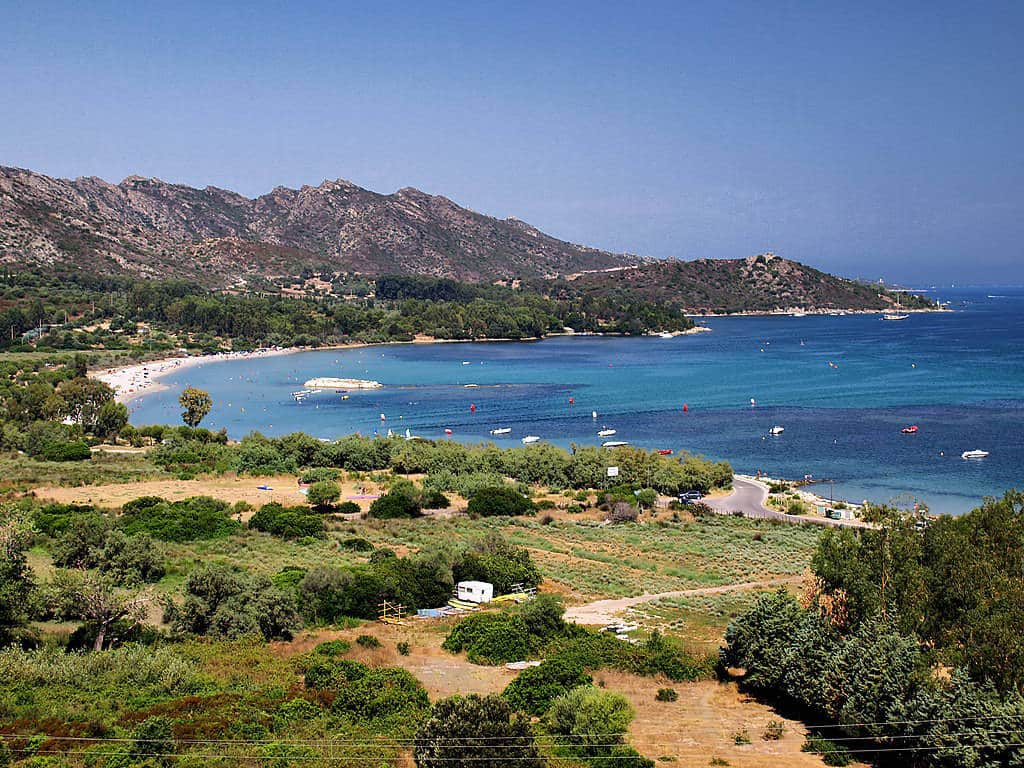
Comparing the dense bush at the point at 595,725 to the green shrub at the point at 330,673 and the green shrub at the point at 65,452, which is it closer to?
the green shrub at the point at 330,673

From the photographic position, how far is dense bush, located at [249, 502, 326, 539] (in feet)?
87.5

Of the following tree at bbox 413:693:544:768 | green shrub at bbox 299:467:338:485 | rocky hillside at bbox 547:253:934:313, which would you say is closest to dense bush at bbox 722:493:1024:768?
tree at bbox 413:693:544:768

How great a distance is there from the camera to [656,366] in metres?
90.9

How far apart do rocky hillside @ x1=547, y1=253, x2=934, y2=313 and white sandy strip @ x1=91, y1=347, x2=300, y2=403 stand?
8503 cm

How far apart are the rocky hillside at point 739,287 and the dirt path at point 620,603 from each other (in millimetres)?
148285

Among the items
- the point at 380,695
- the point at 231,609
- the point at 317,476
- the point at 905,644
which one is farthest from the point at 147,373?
the point at 905,644

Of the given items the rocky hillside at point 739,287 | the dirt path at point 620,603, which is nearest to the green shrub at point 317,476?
the dirt path at point 620,603

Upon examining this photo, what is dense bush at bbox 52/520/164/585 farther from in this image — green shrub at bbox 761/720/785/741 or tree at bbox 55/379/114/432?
tree at bbox 55/379/114/432

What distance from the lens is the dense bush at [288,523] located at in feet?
87.5

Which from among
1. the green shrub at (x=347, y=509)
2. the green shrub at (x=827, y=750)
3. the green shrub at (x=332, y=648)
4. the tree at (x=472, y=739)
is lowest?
the green shrub at (x=347, y=509)

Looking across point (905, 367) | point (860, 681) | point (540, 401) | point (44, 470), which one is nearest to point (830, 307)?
point (905, 367)

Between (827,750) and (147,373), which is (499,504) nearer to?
(827,750)

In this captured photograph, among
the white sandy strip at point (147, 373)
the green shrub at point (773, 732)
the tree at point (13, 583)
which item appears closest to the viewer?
the green shrub at point (773, 732)

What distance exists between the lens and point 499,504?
3177 centimetres
